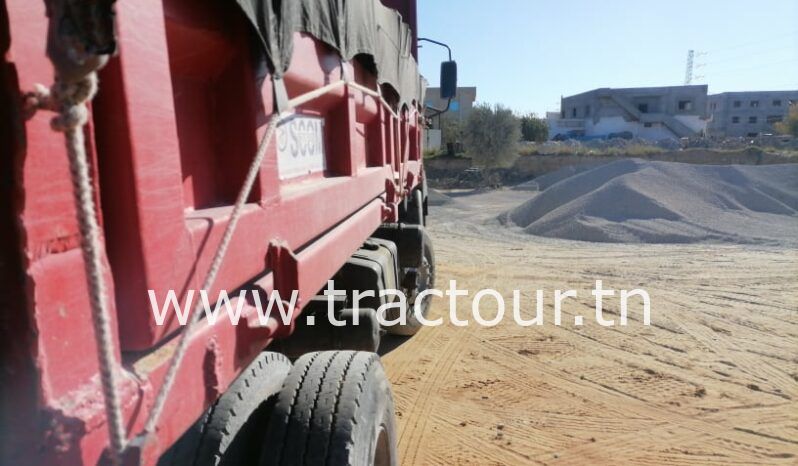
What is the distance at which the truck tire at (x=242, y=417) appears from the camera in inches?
69.8

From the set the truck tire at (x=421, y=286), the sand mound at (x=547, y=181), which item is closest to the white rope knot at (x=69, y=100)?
the truck tire at (x=421, y=286)

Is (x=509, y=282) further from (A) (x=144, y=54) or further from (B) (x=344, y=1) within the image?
(A) (x=144, y=54)

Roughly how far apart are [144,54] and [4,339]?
59 cm

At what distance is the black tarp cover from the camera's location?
64.7 inches

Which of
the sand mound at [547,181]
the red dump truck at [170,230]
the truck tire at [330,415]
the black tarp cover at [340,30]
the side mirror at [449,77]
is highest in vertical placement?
the side mirror at [449,77]

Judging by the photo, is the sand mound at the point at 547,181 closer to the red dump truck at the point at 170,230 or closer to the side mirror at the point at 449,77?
the side mirror at the point at 449,77

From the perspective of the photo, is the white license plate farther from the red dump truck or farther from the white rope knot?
the white rope knot

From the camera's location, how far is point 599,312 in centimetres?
718

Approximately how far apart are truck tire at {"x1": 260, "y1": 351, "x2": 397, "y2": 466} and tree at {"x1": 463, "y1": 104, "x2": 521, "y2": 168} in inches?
1117

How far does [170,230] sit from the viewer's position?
121 cm

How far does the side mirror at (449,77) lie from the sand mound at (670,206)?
7.26 meters

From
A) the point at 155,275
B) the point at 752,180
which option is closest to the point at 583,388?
the point at 155,275

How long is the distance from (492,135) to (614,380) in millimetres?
25514

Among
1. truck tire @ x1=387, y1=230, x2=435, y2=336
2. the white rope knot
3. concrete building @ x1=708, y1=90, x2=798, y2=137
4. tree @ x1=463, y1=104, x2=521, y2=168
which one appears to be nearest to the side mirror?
truck tire @ x1=387, y1=230, x2=435, y2=336
